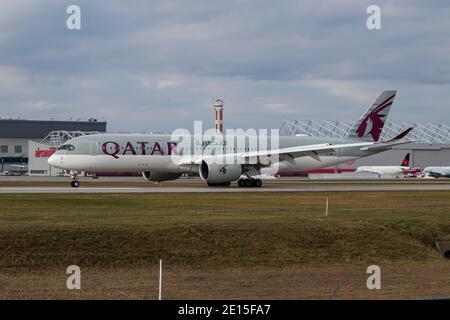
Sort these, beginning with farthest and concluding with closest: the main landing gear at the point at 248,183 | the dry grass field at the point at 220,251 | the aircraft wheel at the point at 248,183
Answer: the aircraft wheel at the point at 248,183
the main landing gear at the point at 248,183
the dry grass field at the point at 220,251

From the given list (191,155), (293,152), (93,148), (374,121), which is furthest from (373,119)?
(93,148)

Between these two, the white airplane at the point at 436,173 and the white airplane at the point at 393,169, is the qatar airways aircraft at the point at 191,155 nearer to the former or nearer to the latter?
the white airplane at the point at 436,173

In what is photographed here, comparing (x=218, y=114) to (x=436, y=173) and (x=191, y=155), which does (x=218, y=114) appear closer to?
(x=436, y=173)

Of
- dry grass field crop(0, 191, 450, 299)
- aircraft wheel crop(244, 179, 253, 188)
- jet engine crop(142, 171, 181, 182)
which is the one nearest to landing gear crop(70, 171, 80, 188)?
jet engine crop(142, 171, 181, 182)

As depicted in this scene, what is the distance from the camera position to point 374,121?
78750 millimetres

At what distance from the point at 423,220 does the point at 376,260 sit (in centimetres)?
785

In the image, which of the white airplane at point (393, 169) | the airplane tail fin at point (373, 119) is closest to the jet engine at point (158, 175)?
the airplane tail fin at point (373, 119)

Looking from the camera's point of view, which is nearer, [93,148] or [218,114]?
[93,148]

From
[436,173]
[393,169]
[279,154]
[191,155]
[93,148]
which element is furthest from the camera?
[393,169]

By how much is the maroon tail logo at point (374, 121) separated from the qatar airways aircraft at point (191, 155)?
4917mm

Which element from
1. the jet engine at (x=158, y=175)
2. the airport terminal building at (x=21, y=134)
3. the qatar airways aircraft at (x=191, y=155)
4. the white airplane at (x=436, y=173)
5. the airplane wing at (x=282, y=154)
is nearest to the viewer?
the qatar airways aircraft at (x=191, y=155)

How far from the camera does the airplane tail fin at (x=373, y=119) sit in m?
78.6

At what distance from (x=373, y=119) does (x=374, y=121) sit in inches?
9.4
